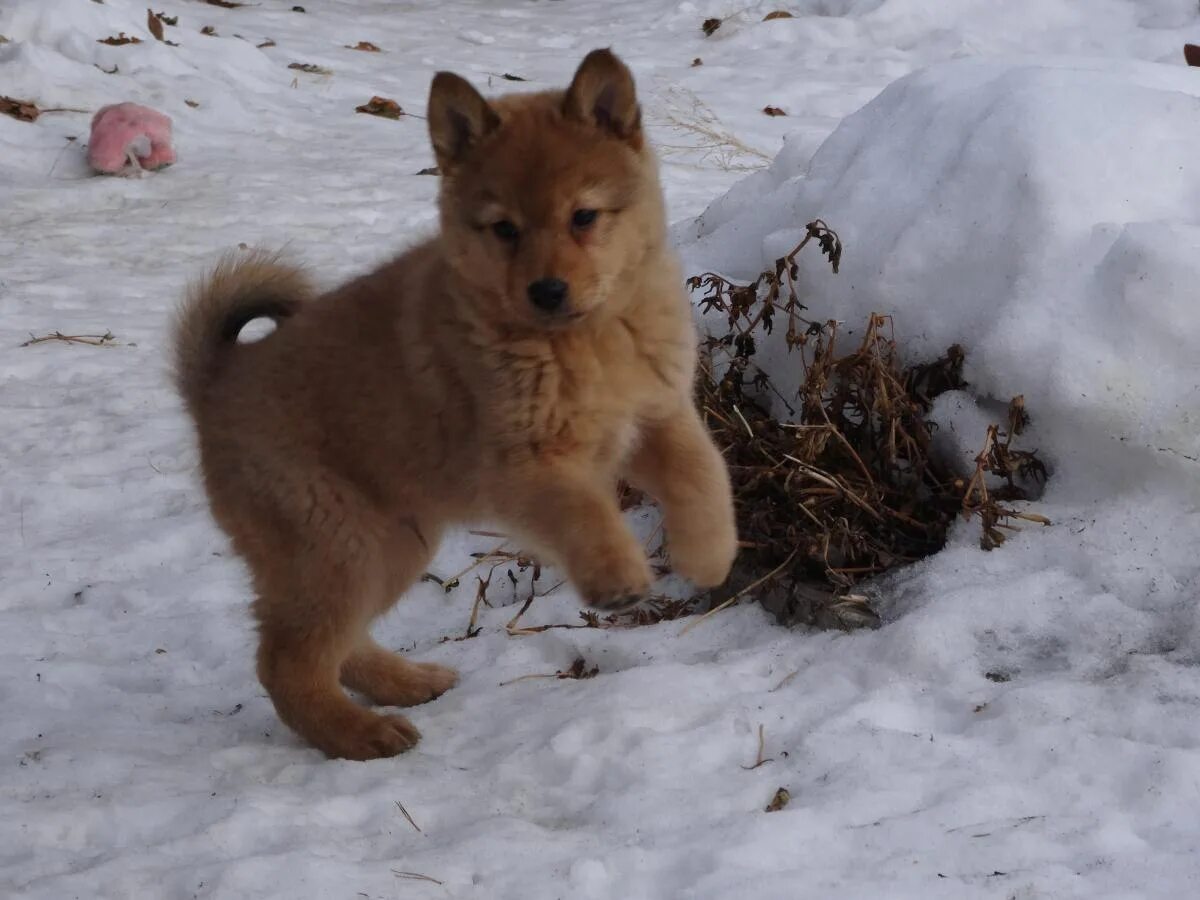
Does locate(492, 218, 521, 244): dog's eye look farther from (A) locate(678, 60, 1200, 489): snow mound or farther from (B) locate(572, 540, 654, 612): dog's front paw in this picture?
(A) locate(678, 60, 1200, 489): snow mound

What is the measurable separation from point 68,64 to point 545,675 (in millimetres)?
6706

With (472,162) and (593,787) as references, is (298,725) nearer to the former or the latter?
(593,787)

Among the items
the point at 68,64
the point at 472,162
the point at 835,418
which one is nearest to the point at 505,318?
the point at 472,162

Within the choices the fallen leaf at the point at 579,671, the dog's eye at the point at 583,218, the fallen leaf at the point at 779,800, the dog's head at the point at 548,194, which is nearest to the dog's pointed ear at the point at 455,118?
the dog's head at the point at 548,194

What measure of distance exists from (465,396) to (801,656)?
985 millimetres

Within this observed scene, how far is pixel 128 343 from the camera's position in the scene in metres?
5.29

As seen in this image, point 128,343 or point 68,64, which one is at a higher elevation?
point 68,64

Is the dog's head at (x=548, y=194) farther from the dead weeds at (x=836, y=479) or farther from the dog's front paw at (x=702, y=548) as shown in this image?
the dead weeds at (x=836, y=479)

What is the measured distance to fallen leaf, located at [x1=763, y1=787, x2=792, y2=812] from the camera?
2277 millimetres

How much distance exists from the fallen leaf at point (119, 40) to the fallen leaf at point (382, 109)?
5.12 ft

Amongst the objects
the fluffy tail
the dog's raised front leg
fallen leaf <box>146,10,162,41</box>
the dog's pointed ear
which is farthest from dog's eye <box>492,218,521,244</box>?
fallen leaf <box>146,10,162,41</box>

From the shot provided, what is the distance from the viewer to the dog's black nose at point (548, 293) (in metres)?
2.48

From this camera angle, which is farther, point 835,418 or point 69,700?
point 835,418

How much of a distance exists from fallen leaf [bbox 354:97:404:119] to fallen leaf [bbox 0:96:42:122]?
2137mm
